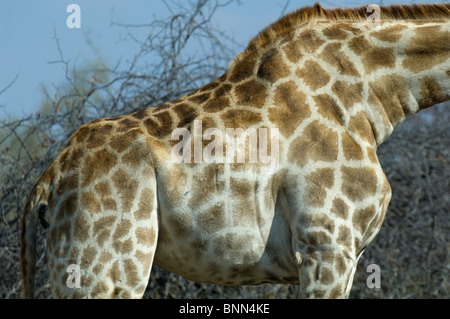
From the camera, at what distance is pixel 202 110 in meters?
4.47

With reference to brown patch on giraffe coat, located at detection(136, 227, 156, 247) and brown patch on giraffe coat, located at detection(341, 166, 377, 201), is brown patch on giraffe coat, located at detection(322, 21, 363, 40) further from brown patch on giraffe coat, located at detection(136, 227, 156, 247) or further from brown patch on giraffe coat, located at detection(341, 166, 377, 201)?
brown patch on giraffe coat, located at detection(136, 227, 156, 247)

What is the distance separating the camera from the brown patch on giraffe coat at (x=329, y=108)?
4.40 meters

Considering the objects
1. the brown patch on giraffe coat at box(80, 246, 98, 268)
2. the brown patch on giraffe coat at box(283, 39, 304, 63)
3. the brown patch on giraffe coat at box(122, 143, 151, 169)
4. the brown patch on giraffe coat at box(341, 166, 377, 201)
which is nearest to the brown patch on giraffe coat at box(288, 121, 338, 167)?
the brown patch on giraffe coat at box(341, 166, 377, 201)

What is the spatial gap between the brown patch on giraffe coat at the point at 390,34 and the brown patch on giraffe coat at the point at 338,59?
9.9 inches

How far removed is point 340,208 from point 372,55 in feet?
3.56

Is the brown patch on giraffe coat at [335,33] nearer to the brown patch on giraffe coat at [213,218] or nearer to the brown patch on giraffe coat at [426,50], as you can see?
the brown patch on giraffe coat at [426,50]

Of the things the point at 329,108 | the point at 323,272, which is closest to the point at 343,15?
the point at 329,108

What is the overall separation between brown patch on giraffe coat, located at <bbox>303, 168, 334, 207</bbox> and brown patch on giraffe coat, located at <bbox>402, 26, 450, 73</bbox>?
0.97m

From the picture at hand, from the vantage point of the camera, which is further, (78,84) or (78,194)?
(78,84)

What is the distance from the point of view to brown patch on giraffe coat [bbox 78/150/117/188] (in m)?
4.23

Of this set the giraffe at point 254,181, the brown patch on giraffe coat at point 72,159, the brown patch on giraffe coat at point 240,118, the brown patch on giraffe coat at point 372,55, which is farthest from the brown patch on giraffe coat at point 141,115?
the brown patch on giraffe coat at point 372,55
